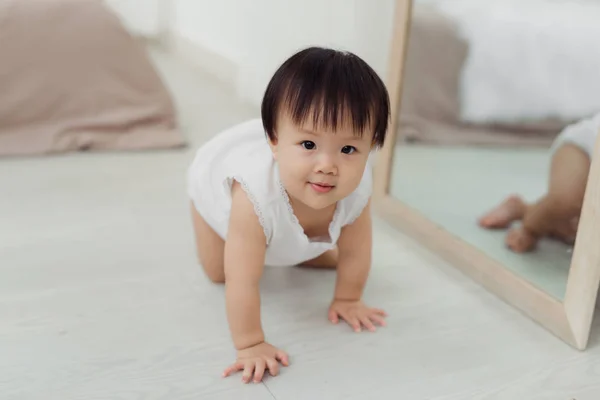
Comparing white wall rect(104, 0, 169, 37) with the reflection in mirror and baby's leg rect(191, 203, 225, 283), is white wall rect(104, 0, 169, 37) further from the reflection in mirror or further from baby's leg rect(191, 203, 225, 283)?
baby's leg rect(191, 203, 225, 283)

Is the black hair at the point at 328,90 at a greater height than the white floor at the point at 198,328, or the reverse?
the black hair at the point at 328,90

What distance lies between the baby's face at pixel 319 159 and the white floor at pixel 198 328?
9.3 inches

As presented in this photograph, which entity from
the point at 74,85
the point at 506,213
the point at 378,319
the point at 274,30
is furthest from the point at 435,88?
the point at 74,85

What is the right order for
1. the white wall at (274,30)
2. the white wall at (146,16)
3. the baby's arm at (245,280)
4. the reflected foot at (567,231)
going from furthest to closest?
the white wall at (146,16) → the white wall at (274,30) → the reflected foot at (567,231) → the baby's arm at (245,280)

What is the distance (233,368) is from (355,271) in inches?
9.1

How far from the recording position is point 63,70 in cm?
168

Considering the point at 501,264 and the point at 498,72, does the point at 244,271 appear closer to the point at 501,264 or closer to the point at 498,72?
the point at 501,264

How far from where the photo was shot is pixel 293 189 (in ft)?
2.63

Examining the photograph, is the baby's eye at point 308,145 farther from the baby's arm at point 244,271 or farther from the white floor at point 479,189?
the white floor at point 479,189

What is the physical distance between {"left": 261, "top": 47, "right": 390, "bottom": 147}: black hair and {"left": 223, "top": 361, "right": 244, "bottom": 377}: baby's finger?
0.31m

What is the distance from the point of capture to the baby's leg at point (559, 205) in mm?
965

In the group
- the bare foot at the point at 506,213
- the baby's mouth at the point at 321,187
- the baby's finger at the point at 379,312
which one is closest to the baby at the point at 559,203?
the bare foot at the point at 506,213

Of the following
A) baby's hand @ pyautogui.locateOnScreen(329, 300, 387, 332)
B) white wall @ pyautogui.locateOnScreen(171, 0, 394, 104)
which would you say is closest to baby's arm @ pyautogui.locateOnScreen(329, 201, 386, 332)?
baby's hand @ pyautogui.locateOnScreen(329, 300, 387, 332)

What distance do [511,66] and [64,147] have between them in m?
1.05
